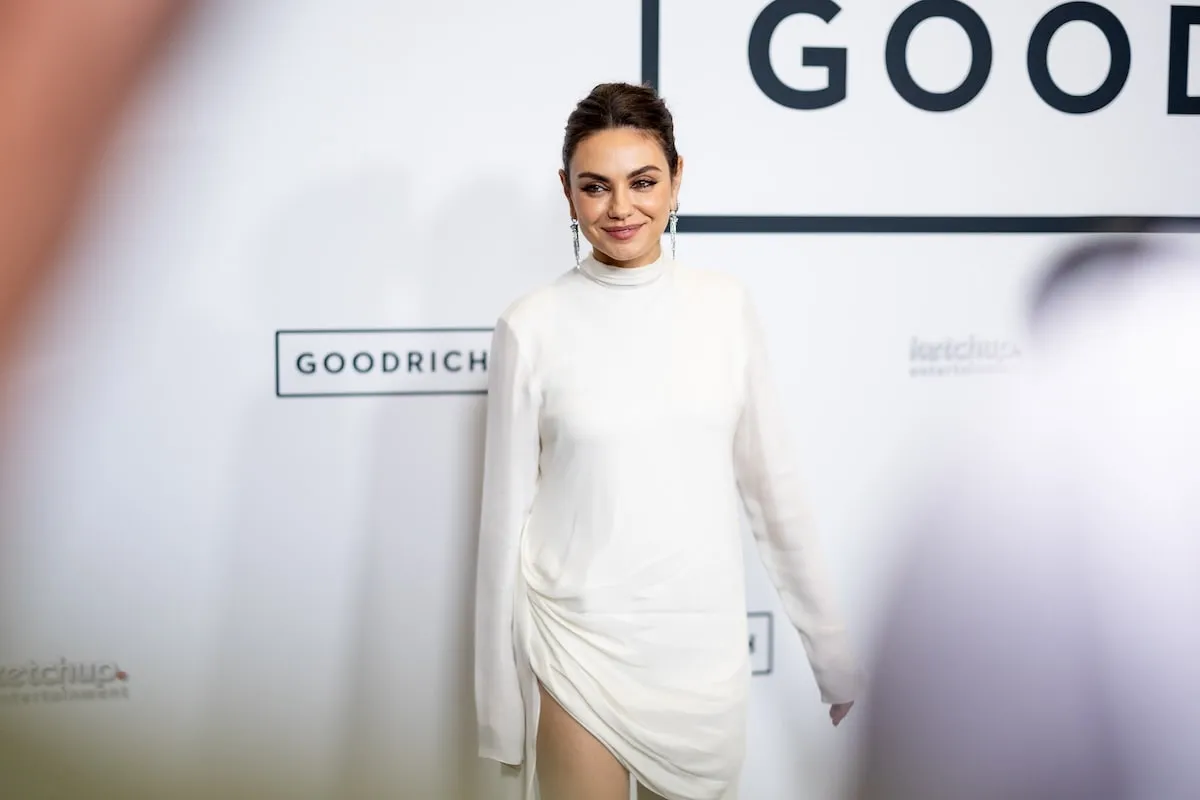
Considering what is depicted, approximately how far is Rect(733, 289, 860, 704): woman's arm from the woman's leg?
1.35 ft

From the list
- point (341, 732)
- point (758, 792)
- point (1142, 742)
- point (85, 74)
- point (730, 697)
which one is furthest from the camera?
point (1142, 742)

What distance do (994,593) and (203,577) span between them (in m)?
1.64

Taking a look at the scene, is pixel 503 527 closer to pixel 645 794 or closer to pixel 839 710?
pixel 645 794

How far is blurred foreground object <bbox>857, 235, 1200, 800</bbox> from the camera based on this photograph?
2.57m

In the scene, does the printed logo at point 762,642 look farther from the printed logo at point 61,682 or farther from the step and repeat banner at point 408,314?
the printed logo at point 61,682

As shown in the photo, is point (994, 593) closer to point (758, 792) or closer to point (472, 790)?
point (758, 792)

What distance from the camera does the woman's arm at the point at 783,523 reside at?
1.83 m

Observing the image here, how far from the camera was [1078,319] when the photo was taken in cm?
257

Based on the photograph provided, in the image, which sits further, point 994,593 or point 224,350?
point 994,593

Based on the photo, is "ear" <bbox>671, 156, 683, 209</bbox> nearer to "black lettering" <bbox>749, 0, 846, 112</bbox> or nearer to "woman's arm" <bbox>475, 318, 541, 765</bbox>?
"woman's arm" <bbox>475, 318, 541, 765</bbox>

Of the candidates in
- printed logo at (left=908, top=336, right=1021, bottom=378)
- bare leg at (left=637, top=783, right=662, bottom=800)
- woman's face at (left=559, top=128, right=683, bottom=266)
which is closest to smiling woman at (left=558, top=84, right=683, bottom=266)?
woman's face at (left=559, top=128, right=683, bottom=266)

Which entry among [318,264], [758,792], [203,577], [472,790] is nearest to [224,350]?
[318,264]

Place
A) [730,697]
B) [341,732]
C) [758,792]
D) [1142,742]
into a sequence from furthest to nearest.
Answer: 1. [1142,742]
2. [758,792]
3. [341,732]
4. [730,697]

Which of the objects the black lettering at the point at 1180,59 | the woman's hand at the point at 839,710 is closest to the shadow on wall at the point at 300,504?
the woman's hand at the point at 839,710
